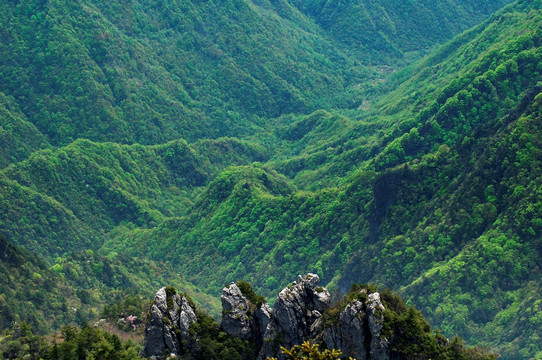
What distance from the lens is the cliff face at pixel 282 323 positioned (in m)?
57.5

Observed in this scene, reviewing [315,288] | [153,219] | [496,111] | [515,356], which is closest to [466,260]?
[515,356]

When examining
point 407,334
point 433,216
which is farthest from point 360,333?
point 433,216

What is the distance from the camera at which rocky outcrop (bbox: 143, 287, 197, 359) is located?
201 feet

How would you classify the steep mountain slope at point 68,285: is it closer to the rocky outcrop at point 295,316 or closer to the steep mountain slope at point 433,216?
the steep mountain slope at point 433,216

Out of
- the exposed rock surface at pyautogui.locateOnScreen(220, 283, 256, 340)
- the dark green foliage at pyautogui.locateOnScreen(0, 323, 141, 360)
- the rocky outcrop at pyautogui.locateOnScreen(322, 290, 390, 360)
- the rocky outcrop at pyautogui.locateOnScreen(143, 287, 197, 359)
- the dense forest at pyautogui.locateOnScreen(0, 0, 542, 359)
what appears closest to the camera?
the rocky outcrop at pyautogui.locateOnScreen(322, 290, 390, 360)

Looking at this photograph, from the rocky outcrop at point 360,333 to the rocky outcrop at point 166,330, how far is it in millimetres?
11729

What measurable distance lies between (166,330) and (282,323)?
9.13 metres

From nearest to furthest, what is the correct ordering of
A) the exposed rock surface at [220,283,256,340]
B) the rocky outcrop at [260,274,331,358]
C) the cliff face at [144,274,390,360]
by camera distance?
the cliff face at [144,274,390,360] → the rocky outcrop at [260,274,331,358] → the exposed rock surface at [220,283,256,340]

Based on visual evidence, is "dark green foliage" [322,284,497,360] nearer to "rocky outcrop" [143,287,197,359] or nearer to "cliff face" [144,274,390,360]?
"cliff face" [144,274,390,360]

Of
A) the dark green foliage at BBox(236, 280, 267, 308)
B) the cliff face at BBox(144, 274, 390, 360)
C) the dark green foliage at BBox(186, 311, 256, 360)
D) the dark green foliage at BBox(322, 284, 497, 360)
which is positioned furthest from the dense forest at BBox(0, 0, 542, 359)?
the dark green foliage at BBox(322, 284, 497, 360)

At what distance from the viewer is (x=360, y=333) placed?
57406 mm

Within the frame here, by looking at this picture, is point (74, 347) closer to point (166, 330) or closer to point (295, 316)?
point (166, 330)

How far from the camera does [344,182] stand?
152 m

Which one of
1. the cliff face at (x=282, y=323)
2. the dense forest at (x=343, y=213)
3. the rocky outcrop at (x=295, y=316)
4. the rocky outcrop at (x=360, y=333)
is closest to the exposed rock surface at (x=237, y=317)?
the cliff face at (x=282, y=323)
